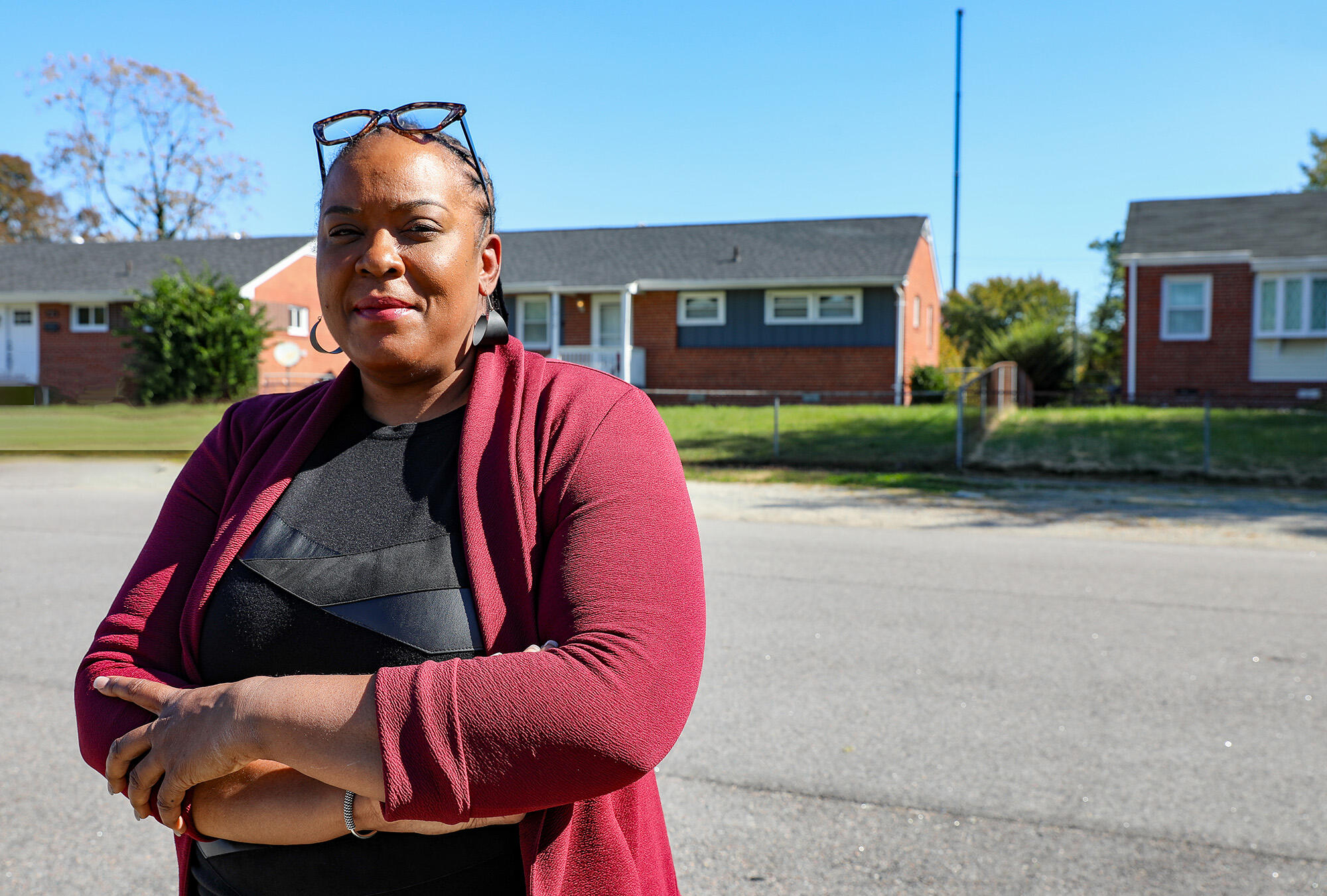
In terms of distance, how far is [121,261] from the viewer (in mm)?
35812

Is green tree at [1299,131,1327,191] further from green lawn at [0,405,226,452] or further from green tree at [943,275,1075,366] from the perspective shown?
green lawn at [0,405,226,452]

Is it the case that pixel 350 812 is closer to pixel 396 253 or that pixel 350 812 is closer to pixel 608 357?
pixel 396 253

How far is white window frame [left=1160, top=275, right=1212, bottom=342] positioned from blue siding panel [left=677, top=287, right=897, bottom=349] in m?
6.47

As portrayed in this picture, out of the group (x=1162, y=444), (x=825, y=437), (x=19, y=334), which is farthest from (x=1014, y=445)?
(x=19, y=334)

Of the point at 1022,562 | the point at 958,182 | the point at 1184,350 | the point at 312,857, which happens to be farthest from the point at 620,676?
the point at 958,182

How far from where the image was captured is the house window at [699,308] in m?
29.2

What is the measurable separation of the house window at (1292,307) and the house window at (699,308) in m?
13.2

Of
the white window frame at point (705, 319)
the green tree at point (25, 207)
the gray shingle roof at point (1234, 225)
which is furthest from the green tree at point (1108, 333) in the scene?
the green tree at point (25, 207)

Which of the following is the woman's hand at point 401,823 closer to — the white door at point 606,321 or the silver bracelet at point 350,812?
the silver bracelet at point 350,812

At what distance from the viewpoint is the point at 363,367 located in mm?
1679

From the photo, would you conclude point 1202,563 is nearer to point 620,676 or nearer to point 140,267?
point 620,676

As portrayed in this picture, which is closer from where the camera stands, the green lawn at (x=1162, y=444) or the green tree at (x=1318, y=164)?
→ the green lawn at (x=1162, y=444)

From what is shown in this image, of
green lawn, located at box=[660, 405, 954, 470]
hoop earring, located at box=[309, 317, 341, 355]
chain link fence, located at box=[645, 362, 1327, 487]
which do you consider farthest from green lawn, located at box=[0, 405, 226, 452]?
chain link fence, located at box=[645, 362, 1327, 487]

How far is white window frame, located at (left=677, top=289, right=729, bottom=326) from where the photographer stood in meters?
29.0
